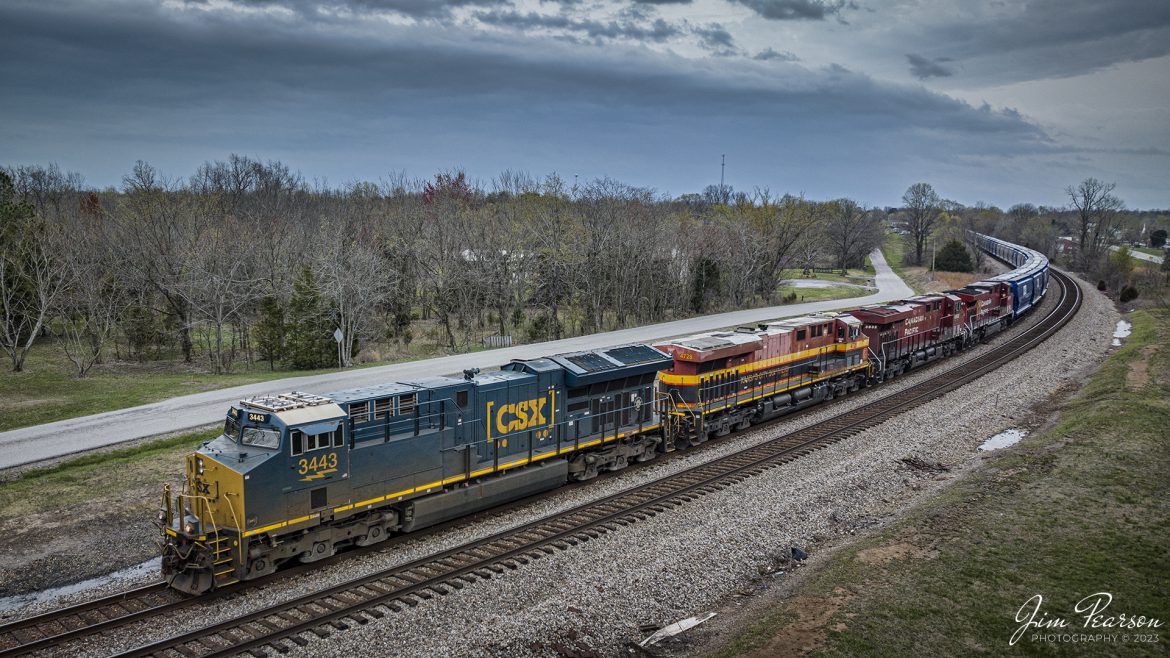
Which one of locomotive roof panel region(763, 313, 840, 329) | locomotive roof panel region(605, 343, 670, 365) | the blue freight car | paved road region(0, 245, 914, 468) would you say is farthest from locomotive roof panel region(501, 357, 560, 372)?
the blue freight car

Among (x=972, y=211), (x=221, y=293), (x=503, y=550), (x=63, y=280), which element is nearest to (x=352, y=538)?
(x=503, y=550)

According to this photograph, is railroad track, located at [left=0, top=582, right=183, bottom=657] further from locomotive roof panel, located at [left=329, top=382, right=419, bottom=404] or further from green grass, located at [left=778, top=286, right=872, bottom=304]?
green grass, located at [left=778, top=286, right=872, bottom=304]

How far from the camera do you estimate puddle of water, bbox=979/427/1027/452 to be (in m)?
23.1

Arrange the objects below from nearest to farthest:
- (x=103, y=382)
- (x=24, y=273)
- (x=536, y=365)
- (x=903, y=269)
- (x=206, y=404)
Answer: (x=536, y=365) → (x=206, y=404) → (x=103, y=382) → (x=24, y=273) → (x=903, y=269)

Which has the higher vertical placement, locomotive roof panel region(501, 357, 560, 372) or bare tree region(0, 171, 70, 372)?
bare tree region(0, 171, 70, 372)

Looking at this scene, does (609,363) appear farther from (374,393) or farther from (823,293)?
(823,293)

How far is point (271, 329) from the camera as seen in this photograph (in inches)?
1538

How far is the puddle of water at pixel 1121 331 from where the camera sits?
1711 inches

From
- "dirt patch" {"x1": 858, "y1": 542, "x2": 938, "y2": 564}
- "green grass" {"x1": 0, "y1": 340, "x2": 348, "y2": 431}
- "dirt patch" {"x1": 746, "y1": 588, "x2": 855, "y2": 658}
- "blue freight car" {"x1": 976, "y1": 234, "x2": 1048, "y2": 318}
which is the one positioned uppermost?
"blue freight car" {"x1": 976, "y1": 234, "x2": 1048, "y2": 318}

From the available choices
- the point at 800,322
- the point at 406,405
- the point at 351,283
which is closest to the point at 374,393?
the point at 406,405

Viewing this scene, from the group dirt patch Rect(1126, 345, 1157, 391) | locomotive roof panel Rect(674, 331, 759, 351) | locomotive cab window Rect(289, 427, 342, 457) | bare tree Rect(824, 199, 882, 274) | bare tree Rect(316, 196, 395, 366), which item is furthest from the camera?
bare tree Rect(824, 199, 882, 274)

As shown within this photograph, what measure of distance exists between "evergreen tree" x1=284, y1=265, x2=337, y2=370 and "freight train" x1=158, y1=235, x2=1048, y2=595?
63.1 ft

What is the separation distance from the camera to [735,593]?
13.3 metres

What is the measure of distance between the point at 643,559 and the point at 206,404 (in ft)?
63.5
